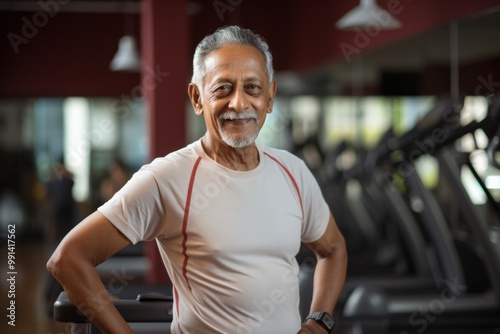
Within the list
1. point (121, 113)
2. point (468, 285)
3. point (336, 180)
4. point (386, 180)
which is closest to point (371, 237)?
point (336, 180)

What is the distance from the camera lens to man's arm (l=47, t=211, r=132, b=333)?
1.47 meters

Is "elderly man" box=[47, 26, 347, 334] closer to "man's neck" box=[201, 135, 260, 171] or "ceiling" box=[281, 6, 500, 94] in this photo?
"man's neck" box=[201, 135, 260, 171]

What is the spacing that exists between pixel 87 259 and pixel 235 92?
0.42 meters

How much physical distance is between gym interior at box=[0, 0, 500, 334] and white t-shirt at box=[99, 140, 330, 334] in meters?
0.54

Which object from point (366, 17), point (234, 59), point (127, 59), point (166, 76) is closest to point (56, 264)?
point (234, 59)

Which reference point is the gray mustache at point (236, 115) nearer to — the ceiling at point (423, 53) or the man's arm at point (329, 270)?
the man's arm at point (329, 270)

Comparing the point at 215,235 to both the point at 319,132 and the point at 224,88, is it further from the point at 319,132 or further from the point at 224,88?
the point at 319,132

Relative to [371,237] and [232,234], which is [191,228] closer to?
[232,234]

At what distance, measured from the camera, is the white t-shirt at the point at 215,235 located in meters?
1.51

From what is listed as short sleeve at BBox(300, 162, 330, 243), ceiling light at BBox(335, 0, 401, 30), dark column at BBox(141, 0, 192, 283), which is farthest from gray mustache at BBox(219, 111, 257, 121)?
dark column at BBox(141, 0, 192, 283)

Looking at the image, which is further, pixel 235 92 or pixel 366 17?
pixel 366 17

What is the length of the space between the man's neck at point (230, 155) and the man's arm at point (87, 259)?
25 cm

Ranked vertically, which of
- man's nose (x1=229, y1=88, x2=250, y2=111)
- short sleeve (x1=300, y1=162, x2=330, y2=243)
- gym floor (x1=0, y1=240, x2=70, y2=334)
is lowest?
gym floor (x1=0, y1=240, x2=70, y2=334)

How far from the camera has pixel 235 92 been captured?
5.03 ft
